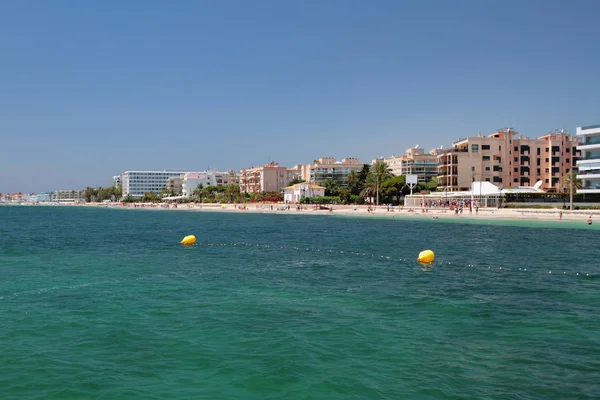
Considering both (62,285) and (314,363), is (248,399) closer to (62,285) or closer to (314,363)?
(314,363)

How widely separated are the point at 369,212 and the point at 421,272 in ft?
217

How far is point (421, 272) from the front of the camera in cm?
2433

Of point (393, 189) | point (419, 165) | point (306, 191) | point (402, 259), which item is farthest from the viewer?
point (419, 165)

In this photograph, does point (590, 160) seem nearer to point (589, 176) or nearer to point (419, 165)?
point (589, 176)

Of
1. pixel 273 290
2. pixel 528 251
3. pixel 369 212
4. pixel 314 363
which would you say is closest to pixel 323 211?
pixel 369 212

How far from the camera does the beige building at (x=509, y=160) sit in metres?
103

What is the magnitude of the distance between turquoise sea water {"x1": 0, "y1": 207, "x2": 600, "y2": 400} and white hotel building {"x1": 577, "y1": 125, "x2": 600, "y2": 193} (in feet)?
204

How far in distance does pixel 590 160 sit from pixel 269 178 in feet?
348

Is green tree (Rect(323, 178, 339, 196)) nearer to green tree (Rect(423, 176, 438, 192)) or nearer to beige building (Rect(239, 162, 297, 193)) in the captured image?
green tree (Rect(423, 176, 438, 192))

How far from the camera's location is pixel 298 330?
13750 millimetres

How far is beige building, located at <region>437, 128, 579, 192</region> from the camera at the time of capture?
103 metres

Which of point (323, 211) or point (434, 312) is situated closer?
point (434, 312)

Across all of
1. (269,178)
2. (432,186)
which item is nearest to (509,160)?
(432,186)

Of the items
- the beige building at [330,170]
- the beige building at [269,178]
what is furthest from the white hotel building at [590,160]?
the beige building at [269,178]
